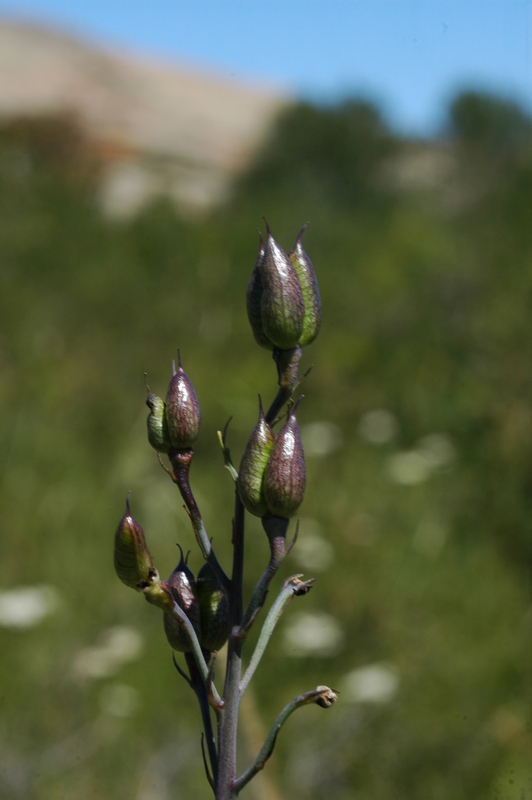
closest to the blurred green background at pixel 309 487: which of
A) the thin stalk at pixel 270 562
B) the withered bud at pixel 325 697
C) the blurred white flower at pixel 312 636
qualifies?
the blurred white flower at pixel 312 636

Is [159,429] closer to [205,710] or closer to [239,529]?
[239,529]

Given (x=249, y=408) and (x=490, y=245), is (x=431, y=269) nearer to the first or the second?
(x=490, y=245)

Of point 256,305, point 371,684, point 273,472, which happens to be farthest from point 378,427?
point 273,472

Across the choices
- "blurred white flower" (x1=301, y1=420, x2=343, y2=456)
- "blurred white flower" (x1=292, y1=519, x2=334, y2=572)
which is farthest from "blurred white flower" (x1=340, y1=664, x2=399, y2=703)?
"blurred white flower" (x1=301, y1=420, x2=343, y2=456)

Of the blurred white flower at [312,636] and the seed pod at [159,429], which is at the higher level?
the seed pod at [159,429]

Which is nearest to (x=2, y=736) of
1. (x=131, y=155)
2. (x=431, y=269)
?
(x=431, y=269)

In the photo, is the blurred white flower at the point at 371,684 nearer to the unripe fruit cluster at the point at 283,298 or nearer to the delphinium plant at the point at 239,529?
the delphinium plant at the point at 239,529

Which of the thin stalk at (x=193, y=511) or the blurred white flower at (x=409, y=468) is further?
the blurred white flower at (x=409, y=468)
